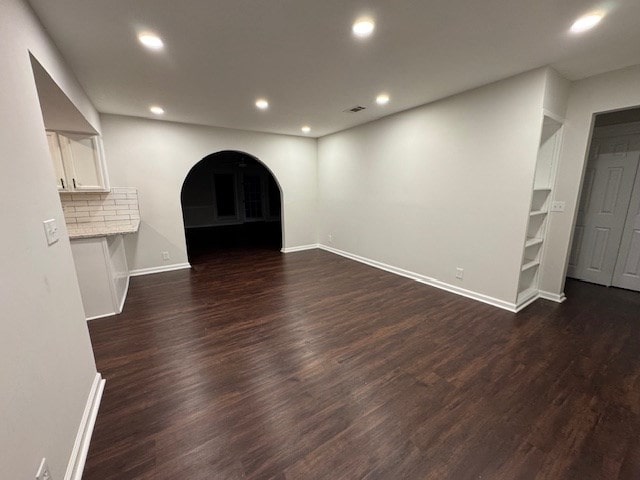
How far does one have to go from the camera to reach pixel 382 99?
3.52 metres

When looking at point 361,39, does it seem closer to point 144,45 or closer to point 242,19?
point 242,19

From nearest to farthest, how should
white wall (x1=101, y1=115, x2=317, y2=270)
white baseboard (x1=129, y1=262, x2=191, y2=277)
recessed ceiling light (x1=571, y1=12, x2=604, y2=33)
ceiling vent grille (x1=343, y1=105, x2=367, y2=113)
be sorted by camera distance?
1. recessed ceiling light (x1=571, y1=12, x2=604, y2=33)
2. ceiling vent grille (x1=343, y1=105, x2=367, y2=113)
3. white wall (x1=101, y1=115, x2=317, y2=270)
4. white baseboard (x1=129, y1=262, x2=191, y2=277)

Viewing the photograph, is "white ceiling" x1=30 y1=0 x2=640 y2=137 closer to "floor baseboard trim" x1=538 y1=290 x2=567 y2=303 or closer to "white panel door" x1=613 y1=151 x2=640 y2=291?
"white panel door" x1=613 y1=151 x2=640 y2=291

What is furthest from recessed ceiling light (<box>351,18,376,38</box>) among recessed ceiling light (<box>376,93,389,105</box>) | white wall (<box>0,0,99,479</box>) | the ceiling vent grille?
white wall (<box>0,0,99,479</box>)

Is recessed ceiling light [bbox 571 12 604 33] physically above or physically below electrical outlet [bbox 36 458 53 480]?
above

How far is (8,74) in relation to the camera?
4.11 ft

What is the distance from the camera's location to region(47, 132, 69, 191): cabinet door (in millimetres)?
3213

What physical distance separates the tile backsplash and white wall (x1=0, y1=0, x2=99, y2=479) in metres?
2.61

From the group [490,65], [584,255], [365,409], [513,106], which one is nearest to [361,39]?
[490,65]

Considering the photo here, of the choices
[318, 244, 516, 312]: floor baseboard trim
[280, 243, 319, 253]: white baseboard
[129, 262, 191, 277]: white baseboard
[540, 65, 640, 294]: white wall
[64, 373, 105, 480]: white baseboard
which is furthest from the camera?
[280, 243, 319, 253]: white baseboard

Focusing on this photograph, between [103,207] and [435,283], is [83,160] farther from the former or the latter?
[435,283]

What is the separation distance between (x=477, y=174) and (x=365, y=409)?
9.55 feet

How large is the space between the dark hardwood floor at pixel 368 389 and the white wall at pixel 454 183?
2.14 ft

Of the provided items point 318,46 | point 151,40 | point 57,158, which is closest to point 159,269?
point 57,158
